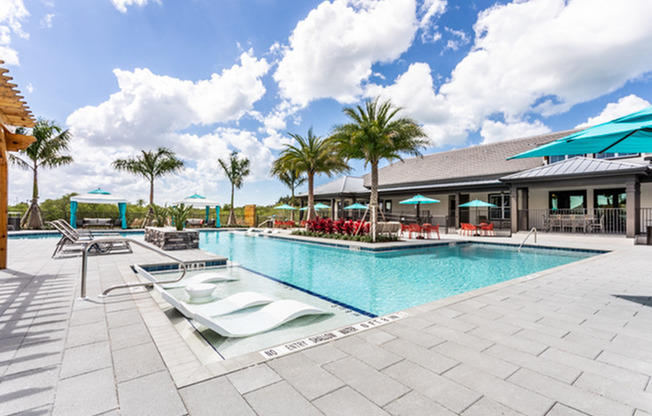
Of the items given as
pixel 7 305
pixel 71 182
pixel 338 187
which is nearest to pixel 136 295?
pixel 7 305

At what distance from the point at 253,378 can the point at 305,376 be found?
0.36 meters

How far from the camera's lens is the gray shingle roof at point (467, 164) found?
19.4 metres

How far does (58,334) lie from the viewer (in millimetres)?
2818

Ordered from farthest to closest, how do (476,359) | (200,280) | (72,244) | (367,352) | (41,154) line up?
(41,154) → (72,244) → (200,280) → (367,352) → (476,359)

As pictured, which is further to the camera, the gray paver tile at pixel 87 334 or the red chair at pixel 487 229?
the red chair at pixel 487 229

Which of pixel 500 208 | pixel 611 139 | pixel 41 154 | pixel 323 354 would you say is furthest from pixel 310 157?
pixel 323 354

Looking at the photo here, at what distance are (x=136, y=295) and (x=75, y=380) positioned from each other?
2.50 meters

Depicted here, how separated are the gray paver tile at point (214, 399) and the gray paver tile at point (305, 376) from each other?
0.36m

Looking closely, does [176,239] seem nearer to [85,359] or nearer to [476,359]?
[85,359]

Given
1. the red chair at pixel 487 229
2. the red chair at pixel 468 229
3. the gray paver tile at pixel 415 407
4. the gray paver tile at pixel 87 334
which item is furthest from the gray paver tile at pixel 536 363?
the red chair at pixel 468 229

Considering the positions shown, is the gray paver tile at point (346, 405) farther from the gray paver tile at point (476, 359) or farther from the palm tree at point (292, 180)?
the palm tree at point (292, 180)

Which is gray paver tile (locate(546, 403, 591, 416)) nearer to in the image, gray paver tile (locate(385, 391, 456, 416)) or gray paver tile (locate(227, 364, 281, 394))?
gray paver tile (locate(385, 391, 456, 416))

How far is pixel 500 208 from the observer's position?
19.7 m

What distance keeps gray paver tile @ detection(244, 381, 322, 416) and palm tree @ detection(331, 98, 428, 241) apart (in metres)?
11.4
